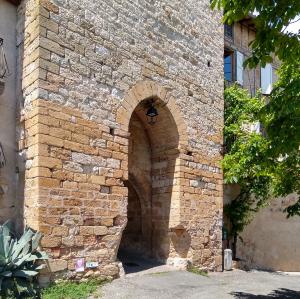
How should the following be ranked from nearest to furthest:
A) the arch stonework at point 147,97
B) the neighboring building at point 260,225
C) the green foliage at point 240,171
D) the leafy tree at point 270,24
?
1. the leafy tree at point 270,24
2. the arch stonework at point 147,97
3. the green foliage at point 240,171
4. the neighboring building at point 260,225

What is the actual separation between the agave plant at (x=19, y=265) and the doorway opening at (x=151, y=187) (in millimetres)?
3032

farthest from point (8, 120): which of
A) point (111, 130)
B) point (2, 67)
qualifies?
point (111, 130)

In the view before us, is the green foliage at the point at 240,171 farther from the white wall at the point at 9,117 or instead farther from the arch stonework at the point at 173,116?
the white wall at the point at 9,117

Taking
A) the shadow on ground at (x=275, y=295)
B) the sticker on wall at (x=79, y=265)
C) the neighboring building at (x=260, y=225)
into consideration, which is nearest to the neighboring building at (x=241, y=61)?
the neighboring building at (x=260, y=225)

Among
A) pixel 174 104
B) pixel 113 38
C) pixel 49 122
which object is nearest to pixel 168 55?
pixel 174 104

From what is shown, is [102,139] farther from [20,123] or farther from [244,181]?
[244,181]

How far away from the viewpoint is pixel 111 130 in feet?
24.1

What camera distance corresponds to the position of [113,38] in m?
7.56

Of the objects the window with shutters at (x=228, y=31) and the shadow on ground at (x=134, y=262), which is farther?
the window with shutters at (x=228, y=31)

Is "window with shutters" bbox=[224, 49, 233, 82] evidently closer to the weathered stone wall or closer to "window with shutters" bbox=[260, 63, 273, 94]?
"window with shutters" bbox=[260, 63, 273, 94]

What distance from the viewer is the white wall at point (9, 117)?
6.50 m

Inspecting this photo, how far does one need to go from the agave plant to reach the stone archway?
3442 millimetres

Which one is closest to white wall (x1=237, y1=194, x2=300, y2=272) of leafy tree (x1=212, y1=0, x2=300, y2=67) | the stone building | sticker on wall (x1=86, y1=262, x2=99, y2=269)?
the stone building

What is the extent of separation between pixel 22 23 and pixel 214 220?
18.6 ft
